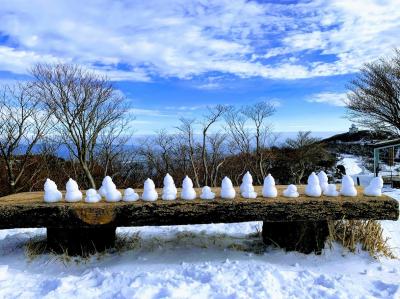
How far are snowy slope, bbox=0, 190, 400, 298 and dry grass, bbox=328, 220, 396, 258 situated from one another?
4.2 inches

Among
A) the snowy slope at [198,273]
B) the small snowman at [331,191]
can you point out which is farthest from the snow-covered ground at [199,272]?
the small snowman at [331,191]

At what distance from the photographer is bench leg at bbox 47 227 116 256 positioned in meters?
3.84

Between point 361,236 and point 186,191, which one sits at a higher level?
point 186,191

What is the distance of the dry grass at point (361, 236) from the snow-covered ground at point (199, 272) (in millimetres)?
99

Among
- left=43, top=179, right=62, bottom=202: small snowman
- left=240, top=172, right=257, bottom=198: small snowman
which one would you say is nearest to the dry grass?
left=240, top=172, right=257, bottom=198: small snowman

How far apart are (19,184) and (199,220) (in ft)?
46.7

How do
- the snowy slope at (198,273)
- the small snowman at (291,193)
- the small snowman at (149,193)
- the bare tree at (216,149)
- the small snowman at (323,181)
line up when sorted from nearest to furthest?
the snowy slope at (198,273)
the small snowman at (149,193)
the small snowman at (291,193)
the small snowman at (323,181)
the bare tree at (216,149)

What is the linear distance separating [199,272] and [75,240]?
137 centimetres

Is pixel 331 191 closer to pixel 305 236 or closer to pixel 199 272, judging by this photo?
pixel 305 236

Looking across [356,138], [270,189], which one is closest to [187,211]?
[270,189]

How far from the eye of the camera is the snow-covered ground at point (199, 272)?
2.94 m

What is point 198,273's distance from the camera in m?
3.27

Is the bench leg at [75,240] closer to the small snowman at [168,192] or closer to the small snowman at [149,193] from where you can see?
the small snowman at [149,193]

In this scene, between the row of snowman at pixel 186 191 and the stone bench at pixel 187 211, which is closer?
the stone bench at pixel 187 211
